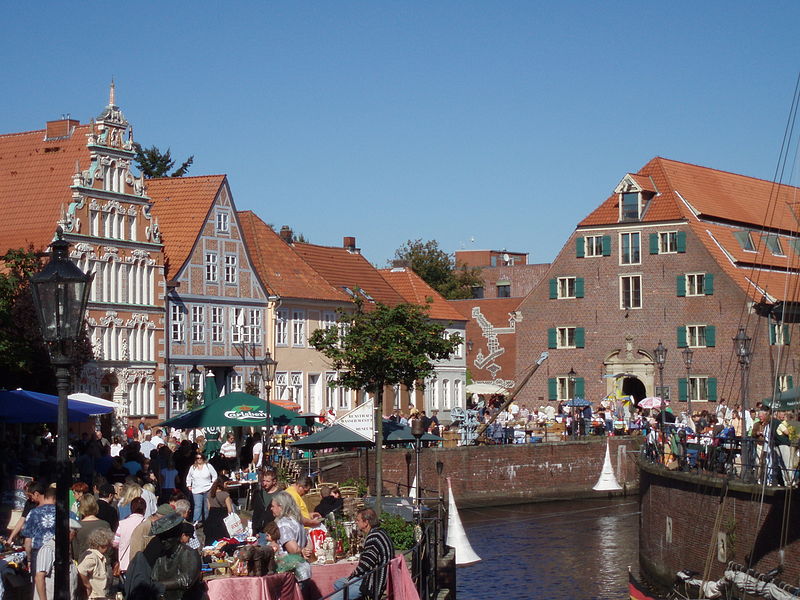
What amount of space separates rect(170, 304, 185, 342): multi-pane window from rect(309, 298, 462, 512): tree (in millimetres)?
13630

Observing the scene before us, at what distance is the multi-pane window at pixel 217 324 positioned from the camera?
170 feet

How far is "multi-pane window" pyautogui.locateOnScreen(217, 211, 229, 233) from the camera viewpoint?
52750 millimetres

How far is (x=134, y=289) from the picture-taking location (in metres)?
48.1

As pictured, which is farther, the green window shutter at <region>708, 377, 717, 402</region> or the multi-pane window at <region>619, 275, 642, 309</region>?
the multi-pane window at <region>619, 275, 642, 309</region>

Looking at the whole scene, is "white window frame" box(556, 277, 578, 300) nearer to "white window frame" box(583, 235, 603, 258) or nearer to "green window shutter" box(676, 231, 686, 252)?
"white window frame" box(583, 235, 603, 258)

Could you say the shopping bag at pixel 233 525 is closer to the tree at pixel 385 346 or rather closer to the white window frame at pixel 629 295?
the tree at pixel 385 346

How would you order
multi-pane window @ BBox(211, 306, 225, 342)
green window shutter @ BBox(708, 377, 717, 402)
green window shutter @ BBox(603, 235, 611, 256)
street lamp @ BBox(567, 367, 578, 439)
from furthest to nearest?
1. green window shutter @ BBox(603, 235, 611, 256)
2. green window shutter @ BBox(708, 377, 717, 402)
3. multi-pane window @ BBox(211, 306, 225, 342)
4. street lamp @ BBox(567, 367, 578, 439)

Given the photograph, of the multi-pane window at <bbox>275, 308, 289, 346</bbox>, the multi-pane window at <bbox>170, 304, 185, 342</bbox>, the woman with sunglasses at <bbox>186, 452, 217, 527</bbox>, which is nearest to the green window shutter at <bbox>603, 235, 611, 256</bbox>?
the multi-pane window at <bbox>275, 308, 289, 346</bbox>

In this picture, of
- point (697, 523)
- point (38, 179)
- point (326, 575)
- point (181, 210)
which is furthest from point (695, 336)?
point (326, 575)

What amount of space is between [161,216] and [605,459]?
1919 cm

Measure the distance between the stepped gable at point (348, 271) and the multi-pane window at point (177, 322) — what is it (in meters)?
11.3

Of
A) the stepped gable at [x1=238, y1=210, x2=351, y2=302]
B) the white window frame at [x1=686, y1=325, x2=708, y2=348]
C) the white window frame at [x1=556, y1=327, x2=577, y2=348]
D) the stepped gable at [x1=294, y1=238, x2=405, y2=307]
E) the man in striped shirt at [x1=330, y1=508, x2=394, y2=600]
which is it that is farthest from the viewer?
the stepped gable at [x1=294, y1=238, x2=405, y2=307]

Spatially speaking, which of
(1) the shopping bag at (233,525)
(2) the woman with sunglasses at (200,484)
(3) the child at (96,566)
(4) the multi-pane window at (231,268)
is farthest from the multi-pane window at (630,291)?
(3) the child at (96,566)

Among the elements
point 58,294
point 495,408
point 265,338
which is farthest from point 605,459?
point 58,294
